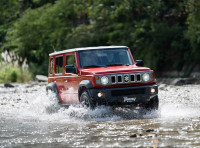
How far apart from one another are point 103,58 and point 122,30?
1808 cm

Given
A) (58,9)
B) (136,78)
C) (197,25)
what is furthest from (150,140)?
(58,9)

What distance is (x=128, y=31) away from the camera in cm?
2781

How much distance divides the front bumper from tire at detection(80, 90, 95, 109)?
0.12 m

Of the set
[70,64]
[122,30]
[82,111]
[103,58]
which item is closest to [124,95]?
[82,111]

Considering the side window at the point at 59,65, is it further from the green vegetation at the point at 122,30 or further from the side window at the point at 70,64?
the green vegetation at the point at 122,30

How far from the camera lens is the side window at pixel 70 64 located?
10.3 m

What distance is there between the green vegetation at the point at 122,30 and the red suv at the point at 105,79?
40.6ft

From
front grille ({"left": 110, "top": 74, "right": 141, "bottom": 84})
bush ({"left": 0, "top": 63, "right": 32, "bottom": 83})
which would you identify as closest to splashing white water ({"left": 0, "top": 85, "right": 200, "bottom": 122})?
front grille ({"left": 110, "top": 74, "right": 141, "bottom": 84})

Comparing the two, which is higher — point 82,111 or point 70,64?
point 70,64

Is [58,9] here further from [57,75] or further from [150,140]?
[150,140]

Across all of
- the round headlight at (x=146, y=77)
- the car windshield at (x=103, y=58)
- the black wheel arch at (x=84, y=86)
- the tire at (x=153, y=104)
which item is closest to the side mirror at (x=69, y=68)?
the car windshield at (x=103, y=58)

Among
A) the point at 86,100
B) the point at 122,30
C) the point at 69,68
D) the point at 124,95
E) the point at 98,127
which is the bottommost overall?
the point at 98,127

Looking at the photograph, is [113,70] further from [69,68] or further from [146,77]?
[69,68]

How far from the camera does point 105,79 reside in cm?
952
